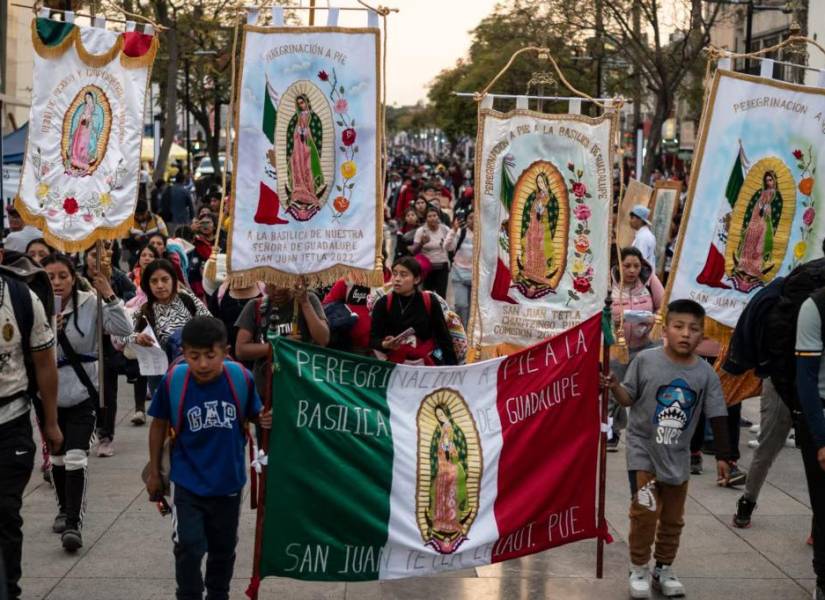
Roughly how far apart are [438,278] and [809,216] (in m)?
7.89

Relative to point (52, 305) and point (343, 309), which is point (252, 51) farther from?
point (343, 309)

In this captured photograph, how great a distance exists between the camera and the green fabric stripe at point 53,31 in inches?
344

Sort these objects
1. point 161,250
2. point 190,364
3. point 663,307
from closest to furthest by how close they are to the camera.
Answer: point 190,364
point 663,307
point 161,250

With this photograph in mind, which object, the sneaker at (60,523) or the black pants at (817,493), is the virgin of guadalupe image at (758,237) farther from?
the sneaker at (60,523)

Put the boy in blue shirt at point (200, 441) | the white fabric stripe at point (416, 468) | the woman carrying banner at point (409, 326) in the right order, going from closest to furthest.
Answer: the boy in blue shirt at point (200, 441), the white fabric stripe at point (416, 468), the woman carrying banner at point (409, 326)

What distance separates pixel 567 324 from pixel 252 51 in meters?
3.14

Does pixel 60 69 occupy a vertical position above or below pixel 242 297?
above

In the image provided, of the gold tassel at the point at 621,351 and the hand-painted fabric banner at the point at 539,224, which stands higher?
the hand-painted fabric banner at the point at 539,224

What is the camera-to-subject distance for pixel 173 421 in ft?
19.2

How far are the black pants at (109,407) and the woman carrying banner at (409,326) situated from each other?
223cm

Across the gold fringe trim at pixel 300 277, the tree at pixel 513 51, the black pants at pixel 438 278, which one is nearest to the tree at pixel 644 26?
the tree at pixel 513 51

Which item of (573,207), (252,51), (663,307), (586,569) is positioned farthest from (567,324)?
(252,51)

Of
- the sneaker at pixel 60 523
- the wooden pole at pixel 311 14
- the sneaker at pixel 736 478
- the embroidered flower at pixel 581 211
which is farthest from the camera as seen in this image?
the sneaker at pixel 736 478

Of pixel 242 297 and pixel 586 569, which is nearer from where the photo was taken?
pixel 586 569
